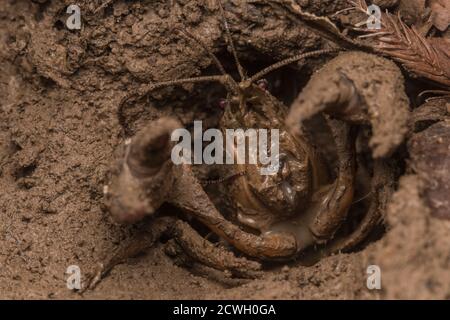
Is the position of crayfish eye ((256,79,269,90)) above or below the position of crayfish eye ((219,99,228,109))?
above

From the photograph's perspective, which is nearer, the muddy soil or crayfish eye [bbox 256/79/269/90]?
the muddy soil

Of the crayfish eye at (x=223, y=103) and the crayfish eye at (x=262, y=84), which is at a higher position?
the crayfish eye at (x=262, y=84)

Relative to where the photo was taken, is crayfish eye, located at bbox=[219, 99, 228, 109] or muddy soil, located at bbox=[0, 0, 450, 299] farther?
crayfish eye, located at bbox=[219, 99, 228, 109]

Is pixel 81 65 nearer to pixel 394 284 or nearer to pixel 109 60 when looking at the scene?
pixel 109 60

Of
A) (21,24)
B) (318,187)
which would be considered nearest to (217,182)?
(318,187)

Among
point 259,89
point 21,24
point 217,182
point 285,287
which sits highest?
point 21,24

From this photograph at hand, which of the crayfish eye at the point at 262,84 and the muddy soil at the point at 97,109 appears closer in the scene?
the muddy soil at the point at 97,109

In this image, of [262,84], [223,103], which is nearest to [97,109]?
[223,103]

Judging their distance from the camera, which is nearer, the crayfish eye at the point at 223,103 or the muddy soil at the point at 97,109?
the muddy soil at the point at 97,109
